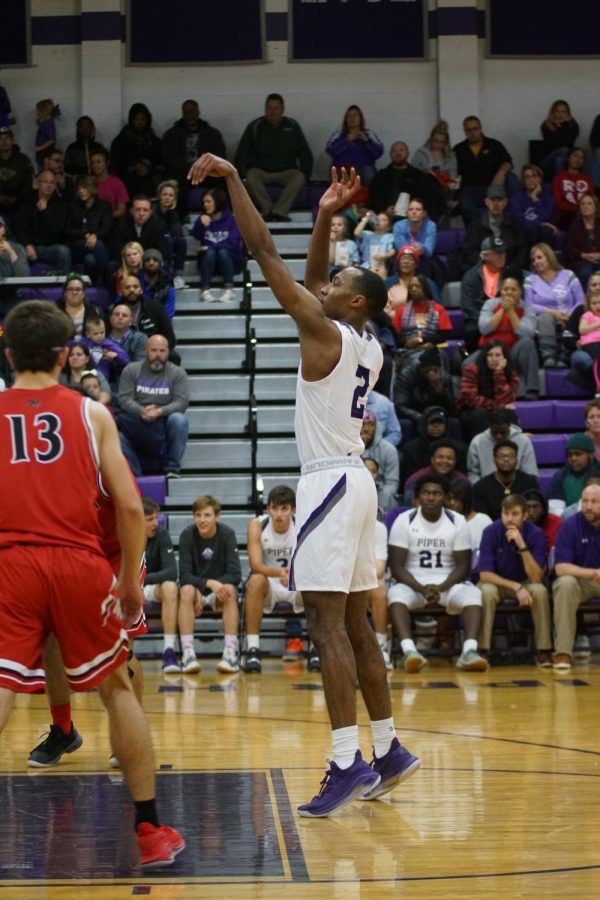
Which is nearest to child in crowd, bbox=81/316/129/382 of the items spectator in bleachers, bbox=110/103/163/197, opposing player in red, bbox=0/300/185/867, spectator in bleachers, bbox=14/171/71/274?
spectator in bleachers, bbox=14/171/71/274

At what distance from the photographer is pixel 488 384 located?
498 inches

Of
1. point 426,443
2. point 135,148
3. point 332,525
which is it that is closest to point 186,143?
point 135,148

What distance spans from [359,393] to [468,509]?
5.84 meters

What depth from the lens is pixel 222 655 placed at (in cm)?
1089

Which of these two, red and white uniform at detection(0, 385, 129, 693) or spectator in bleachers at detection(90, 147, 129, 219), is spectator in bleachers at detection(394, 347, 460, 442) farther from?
red and white uniform at detection(0, 385, 129, 693)

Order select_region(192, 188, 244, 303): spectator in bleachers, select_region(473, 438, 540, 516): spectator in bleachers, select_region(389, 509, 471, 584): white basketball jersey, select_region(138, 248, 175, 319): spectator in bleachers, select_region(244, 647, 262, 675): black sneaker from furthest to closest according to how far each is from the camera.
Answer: select_region(192, 188, 244, 303): spectator in bleachers < select_region(138, 248, 175, 319): spectator in bleachers < select_region(473, 438, 540, 516): spectator in bleachers < select_region(389, 509, 471, 584): white basketball jersey < select_region(244, 647, 262, 675): black sneaker

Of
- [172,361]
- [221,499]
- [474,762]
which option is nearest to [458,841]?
[474,762]

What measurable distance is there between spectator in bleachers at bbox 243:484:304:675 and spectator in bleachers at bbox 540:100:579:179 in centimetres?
728

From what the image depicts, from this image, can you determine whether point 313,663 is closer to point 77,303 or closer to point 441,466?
point 441,466

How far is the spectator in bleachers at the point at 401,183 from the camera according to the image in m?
15.5

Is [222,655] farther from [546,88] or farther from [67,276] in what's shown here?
[546,88]

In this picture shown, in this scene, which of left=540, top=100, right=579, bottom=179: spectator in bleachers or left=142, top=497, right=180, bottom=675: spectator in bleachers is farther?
left=540, top=100, right=579, bottom=179: spectator in bleachers

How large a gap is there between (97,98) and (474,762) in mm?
12440

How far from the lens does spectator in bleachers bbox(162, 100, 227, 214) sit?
52.4 ft
